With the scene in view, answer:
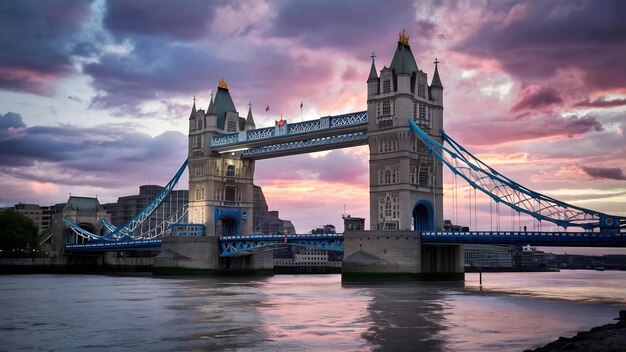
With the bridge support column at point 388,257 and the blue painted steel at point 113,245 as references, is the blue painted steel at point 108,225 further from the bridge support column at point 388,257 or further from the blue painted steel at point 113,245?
the bridge support column at point 388,257

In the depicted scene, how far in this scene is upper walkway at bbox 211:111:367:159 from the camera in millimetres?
93812

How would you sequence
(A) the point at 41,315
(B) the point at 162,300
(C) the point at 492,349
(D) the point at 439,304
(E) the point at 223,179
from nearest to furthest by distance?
(C) the point at 492,349 < (A) the point at 41,315 < (D) the point at 439,304 < (B) the point at 162,300 < (E) the point at 223,179

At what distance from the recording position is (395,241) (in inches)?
3152

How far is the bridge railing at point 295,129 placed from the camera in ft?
306

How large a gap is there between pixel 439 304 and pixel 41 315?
27.3 metres

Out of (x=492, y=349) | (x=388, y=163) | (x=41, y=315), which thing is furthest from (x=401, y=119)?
(x=492, y=349)

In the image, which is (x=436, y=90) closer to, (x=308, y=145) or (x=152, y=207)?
(x=308, y=145)

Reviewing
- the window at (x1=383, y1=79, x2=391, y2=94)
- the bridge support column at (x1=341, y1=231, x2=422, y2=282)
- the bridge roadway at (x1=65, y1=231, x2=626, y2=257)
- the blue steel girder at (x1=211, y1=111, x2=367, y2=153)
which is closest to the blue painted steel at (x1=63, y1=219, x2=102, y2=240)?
the bridge roadway at (x1=65, y1=231, x2=626, y2=257)

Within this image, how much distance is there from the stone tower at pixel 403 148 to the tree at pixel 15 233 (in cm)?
7754

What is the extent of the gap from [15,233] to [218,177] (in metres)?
46.3

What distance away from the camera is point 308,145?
99.4 meters

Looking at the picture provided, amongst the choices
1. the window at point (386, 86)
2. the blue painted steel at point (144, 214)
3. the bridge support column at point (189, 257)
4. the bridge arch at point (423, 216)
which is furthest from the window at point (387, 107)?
the blue painted steel at point (144, 214)

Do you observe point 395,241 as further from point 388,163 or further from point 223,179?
point 223,179

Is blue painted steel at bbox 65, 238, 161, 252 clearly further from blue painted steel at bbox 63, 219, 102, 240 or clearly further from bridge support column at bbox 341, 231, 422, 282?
bridge support column at bbox 341, 231, 422, 282
